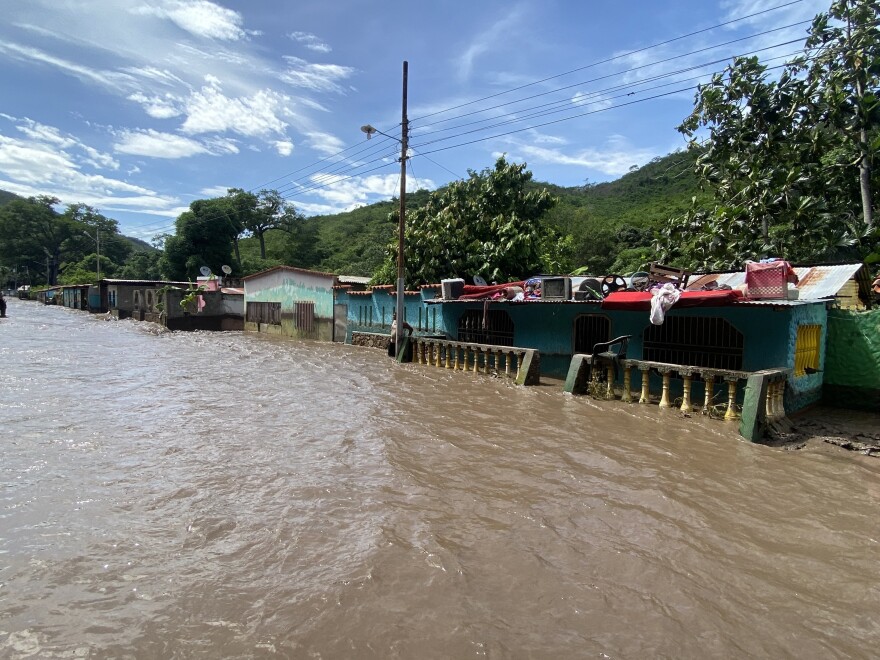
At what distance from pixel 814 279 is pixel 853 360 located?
1615mm

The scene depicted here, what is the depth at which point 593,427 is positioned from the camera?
7.67m

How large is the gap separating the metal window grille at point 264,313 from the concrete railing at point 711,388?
18320mm

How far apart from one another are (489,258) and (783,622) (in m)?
15.8

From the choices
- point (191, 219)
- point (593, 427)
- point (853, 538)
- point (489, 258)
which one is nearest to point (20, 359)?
point (489, 258)

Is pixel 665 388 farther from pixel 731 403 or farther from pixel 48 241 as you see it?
pixel 48 241

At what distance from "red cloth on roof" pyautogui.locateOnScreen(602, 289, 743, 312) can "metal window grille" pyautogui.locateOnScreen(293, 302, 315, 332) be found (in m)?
16.0

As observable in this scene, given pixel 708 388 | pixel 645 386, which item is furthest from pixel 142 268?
pixel 708 388

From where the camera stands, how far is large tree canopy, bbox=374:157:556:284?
18219 millimetres

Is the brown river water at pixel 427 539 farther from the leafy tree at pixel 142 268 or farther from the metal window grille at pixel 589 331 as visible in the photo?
the leafy tree at pixel 142 268

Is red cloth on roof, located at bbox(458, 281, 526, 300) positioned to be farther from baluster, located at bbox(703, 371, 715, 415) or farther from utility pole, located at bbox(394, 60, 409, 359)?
baluster, located at bbox(703, 371, 715, 415)

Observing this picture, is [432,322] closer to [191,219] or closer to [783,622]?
[783,622]

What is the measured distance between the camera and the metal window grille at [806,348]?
27.6ft

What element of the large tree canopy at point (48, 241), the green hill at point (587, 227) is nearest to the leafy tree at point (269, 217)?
the green hill at point (587, 227)

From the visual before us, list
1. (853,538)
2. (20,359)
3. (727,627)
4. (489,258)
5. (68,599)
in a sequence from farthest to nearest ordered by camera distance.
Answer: (489,258)
(20,359)
(853,538)
(68,599)
(727,627)
